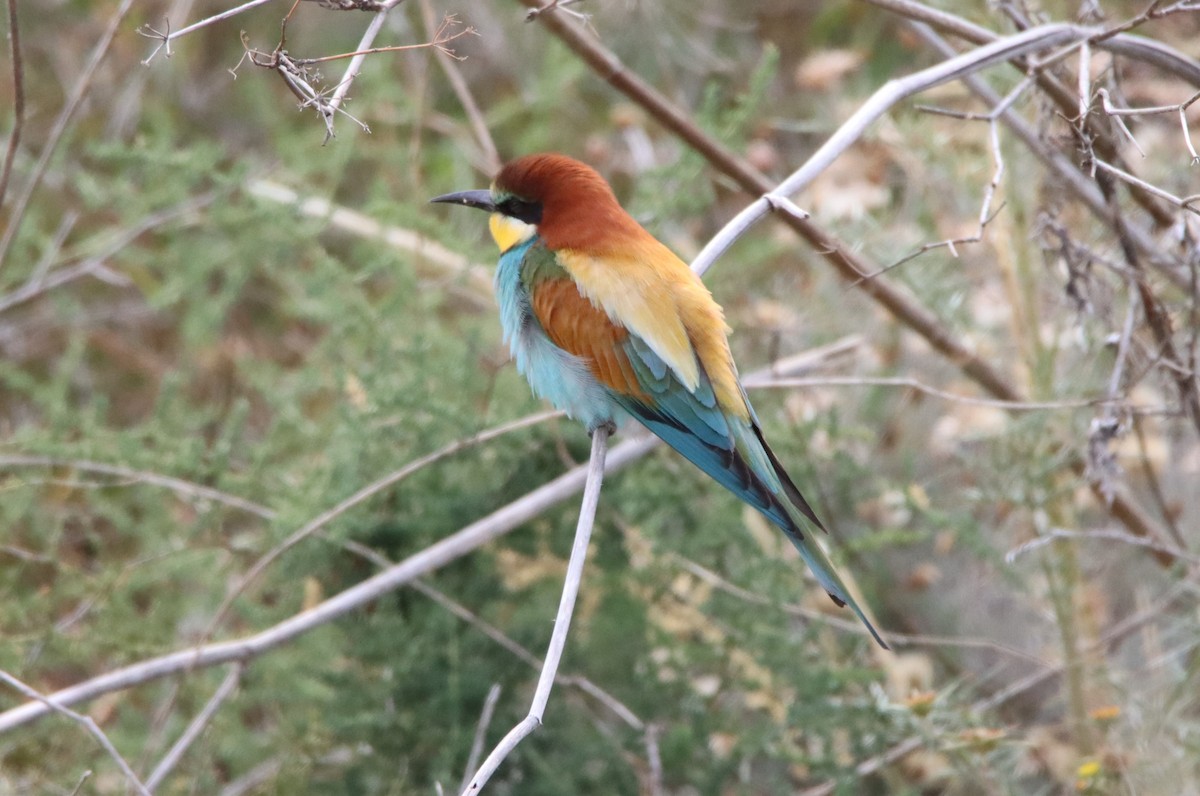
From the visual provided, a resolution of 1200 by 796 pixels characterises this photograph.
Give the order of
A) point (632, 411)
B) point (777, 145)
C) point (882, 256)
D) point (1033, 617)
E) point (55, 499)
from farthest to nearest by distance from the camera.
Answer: point (777, 145) < point (55, 499) < point (1033, 617) < point (882, 256) < point (632, 411)

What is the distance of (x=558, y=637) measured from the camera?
1.52 m

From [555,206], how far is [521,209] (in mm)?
95

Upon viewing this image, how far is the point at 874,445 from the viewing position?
10.7 feet

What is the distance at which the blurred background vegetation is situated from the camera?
2.32m

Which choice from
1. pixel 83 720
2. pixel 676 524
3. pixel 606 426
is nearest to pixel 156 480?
pixel 83 720

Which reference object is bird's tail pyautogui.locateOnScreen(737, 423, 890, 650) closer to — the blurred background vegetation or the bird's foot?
the bird's foot

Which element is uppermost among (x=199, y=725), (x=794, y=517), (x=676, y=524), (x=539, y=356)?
(x=539, y=356)

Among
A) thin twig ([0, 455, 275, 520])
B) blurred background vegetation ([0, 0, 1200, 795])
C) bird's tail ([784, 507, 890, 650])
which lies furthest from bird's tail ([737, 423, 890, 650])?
thin twig ([0, 455, 275, 520])

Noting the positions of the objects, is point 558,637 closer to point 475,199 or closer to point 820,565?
point 820,565

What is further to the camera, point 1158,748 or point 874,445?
point 874,445

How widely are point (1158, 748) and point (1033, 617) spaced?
870 mm

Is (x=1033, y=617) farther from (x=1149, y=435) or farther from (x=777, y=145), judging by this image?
(x=777, y=145)

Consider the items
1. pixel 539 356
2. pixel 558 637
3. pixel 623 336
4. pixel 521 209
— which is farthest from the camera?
pixel 521 209

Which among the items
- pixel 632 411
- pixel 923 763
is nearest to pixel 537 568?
pixel 632 411
